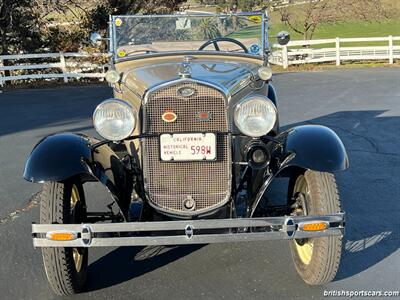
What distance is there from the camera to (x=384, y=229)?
174 inches

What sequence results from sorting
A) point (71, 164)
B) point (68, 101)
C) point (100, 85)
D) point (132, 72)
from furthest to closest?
point (100, 85) < point (68, 101) < point (132, 72) < point (71, 164)

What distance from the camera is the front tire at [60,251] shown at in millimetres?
3293

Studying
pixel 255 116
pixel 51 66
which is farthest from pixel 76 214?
pixel 51 66

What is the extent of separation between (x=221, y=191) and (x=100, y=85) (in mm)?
13456

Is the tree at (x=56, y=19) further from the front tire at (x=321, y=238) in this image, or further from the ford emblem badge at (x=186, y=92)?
the front tire at (x=321, y=238)

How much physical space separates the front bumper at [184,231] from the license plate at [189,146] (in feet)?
1.74

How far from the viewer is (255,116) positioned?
11.2 ft

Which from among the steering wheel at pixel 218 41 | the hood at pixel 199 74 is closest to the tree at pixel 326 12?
the steering wheel at pixel 218 41

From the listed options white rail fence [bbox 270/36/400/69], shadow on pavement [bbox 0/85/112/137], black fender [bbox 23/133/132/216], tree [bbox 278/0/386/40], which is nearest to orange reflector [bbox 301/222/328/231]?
black fender [bbox 23/133/132/216]

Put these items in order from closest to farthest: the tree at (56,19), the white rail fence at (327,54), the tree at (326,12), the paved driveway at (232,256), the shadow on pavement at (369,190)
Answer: the paved driveway at (232,256)
the shadow on pavement at (369,190)
the tree at (56,19)
the white rail fence at (327,54)
the tree at (326,12)

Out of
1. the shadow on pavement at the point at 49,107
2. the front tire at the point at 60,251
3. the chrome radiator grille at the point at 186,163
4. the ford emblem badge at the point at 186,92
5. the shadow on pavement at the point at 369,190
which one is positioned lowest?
the shadow on pavement at the point at 49,107

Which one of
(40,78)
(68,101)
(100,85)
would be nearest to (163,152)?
(68,101)

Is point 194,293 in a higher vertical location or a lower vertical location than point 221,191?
lower

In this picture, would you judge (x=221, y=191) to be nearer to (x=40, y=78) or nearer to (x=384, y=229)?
(x=384, y=229)
